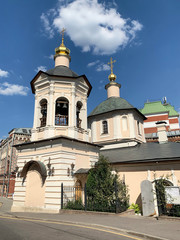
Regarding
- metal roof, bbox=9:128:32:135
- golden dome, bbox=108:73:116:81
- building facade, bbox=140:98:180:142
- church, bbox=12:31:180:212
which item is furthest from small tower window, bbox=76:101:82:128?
building facade, bbox=140:98:180:142

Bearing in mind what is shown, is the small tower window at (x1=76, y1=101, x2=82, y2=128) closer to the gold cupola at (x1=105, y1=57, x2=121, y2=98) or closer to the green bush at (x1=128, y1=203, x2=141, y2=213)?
the green bush at (x1=128, y1=203, x2=141, y2=213)

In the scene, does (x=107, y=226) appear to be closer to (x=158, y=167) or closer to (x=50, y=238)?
(x=50, y=238)

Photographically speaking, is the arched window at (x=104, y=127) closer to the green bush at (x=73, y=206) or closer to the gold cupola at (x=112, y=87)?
the gold cupola at (x=112, y=87)

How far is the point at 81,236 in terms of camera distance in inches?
238

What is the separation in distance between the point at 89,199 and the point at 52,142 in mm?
4302

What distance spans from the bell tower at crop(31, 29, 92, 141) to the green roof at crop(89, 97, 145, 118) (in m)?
5.90

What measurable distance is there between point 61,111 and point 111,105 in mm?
8168

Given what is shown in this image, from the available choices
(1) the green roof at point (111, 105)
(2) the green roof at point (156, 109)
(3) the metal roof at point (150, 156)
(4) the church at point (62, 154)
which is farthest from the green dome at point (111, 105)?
(2) the green roof at point (156, 109)

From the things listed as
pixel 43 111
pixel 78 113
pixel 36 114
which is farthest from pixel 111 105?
pixel 36 114

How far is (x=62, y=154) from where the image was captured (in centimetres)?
1184

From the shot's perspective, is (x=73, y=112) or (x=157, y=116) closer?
(x=73, y=112)

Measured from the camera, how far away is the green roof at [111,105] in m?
21.1

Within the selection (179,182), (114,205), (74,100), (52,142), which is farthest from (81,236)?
(74,100)

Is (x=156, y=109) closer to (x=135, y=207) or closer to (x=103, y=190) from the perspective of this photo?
(x=135, y=207)
